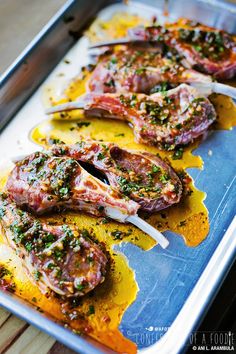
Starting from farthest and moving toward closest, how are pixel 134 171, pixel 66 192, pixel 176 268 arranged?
pixel 134 171 → pixel 66 192 → pixel 176 268

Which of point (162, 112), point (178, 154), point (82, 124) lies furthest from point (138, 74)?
point (178, 154)

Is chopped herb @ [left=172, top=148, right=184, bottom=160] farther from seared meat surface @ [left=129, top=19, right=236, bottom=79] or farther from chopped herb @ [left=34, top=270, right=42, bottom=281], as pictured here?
chopped herb @ [left=34, top=270, right=42, bottom=281]

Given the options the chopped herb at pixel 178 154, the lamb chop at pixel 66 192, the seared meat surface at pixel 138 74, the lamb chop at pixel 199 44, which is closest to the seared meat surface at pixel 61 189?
the lamb chop at pixel 66 192

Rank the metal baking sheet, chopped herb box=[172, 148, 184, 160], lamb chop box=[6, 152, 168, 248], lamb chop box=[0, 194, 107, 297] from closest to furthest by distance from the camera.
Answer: the metal baking sheet < lamb chop box=[0, 194, 107, 297] < lamb chop box=[6, 152, 168, 248] < chopped herb box=[172, 148, 184, 160]

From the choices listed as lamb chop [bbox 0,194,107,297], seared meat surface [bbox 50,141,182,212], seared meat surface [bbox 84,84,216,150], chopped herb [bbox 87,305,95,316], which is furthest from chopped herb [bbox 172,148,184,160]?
chopped herb [bbox 87,305,95,316]

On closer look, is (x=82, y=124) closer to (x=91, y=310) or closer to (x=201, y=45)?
(x=201, y=45)

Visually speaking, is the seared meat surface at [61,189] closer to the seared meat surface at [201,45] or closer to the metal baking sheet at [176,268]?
the metal baking sheet at [176,268]
